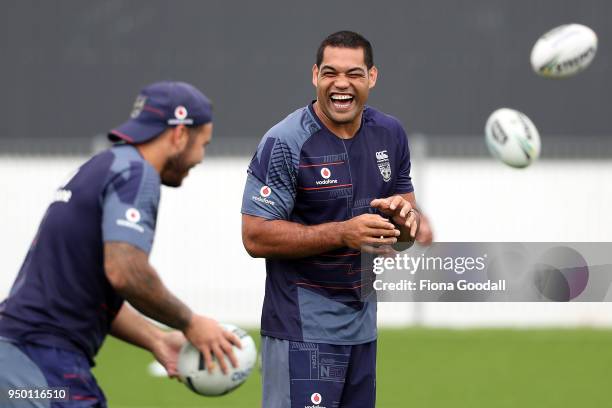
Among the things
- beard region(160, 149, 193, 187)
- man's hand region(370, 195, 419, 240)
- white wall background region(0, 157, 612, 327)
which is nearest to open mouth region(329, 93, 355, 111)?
man's hand region(370, 195, 419, 240)

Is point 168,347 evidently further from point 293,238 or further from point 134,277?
point 293,238

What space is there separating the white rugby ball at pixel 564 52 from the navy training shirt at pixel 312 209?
313 cm

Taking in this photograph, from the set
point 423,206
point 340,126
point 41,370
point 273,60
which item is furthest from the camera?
point 273,60

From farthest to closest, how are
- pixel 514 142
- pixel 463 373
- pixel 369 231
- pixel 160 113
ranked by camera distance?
pixel 463 373 → pixel 514 142 → pixel 369 231 → pixel 160 113

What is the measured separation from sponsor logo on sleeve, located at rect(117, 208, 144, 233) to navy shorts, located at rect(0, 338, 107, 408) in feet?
2.12

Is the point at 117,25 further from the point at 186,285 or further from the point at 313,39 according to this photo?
the point at 186,285

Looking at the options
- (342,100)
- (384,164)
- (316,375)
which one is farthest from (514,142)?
(316,375)

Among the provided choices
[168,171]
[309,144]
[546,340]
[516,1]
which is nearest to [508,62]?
[516,1]

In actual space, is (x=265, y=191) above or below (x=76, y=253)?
above

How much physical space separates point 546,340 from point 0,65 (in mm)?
8678

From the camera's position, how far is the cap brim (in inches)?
207

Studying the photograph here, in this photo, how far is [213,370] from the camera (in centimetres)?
534

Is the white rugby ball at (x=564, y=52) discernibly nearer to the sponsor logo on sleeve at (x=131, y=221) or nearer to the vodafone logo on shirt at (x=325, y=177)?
the vodafone logo on shirt at (x=325, y=177)

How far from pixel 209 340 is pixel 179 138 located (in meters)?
0.91
